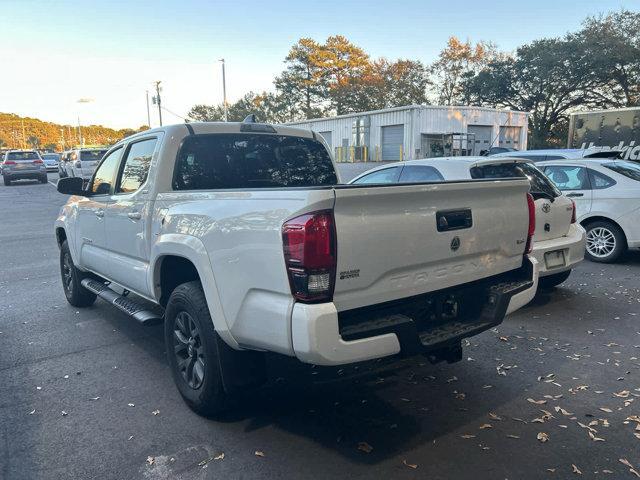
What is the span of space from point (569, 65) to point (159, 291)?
39.4m

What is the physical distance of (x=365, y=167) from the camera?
89.4ft

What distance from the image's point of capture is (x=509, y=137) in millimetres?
32031

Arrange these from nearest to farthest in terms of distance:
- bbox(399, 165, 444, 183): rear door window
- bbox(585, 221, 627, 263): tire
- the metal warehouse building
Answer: bbox(399, 165, 444, 183): rear door window → bbox(585, 221, 627, 263): tire → the metal warehouse building

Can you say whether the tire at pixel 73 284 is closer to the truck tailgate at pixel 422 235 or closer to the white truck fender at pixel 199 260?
the white truck fender at pixel 199 260

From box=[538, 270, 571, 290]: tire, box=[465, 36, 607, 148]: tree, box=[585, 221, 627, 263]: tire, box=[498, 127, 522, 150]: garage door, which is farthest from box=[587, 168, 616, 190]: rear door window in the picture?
box=[465, 36, 607, 148]: tree

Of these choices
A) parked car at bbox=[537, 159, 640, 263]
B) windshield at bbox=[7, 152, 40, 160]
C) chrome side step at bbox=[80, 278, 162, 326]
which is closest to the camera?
chrome side step at bbox=[80, 278, 162, 326]

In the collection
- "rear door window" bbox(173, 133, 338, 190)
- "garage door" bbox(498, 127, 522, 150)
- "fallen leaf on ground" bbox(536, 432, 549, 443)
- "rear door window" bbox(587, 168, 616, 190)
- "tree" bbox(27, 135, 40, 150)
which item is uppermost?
"tree" bbox(27, 135, 40, 150)

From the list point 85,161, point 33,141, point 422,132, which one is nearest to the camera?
point 85,161

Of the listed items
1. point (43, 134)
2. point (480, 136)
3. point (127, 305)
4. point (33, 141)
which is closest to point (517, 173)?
point (127, 305)

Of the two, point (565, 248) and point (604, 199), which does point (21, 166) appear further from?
point (565, 248)

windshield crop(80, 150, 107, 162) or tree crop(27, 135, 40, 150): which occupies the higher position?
tree crop(27, 135, 40, 150)

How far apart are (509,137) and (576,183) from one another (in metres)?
25.9

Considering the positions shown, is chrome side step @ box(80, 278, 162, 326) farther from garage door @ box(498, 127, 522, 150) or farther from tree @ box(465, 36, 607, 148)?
tree @ box(465, 36, 607, 148)

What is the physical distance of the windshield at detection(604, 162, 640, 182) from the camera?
7590 millimetres
